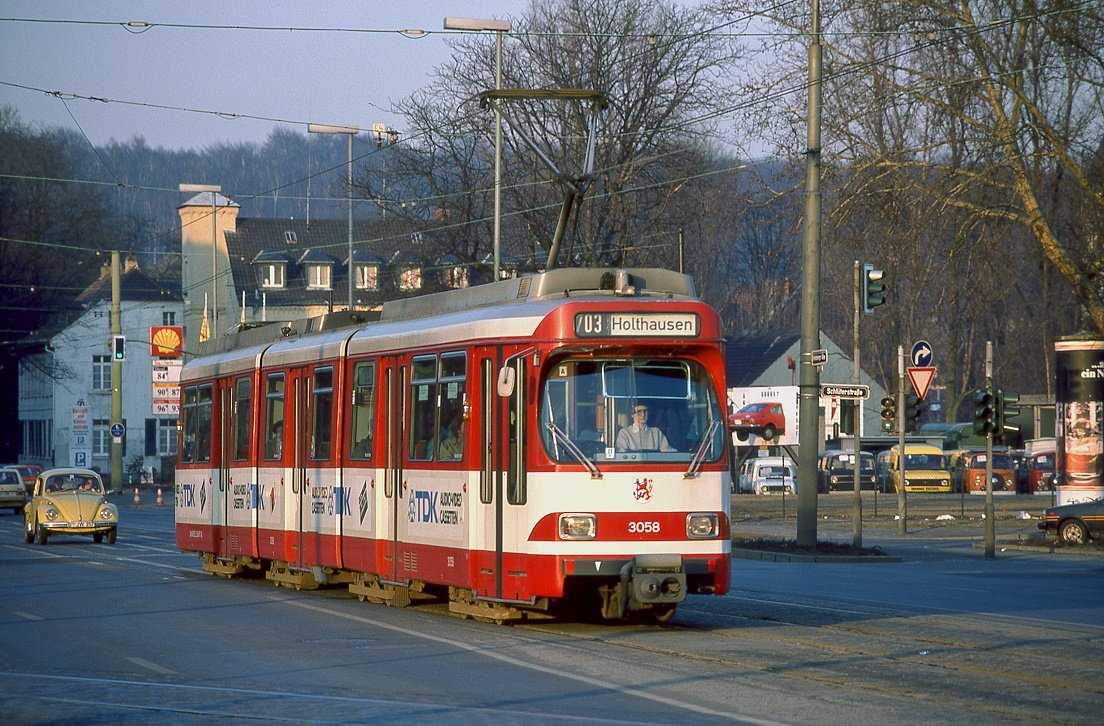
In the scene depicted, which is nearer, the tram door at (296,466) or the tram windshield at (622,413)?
the tram windshield at (622,413)

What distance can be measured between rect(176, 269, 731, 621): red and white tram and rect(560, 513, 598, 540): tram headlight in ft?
0.06

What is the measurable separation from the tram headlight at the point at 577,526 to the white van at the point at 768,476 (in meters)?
47.3

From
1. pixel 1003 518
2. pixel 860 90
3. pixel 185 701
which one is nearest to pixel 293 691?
pixel 185 701

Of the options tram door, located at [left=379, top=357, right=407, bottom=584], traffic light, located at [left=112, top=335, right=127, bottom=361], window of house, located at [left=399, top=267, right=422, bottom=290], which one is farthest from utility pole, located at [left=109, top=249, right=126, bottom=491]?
tram door, located at [left=379, top=357, right=407, bottom=584]

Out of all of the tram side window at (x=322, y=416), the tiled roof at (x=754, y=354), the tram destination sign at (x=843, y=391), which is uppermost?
the tiled roof at (x=754, y=354)

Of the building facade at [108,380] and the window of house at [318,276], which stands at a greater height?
the window of house at [318,276]

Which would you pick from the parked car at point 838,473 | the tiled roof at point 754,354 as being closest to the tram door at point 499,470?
the parked car at point 838,473

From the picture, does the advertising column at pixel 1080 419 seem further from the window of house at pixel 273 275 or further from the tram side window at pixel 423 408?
the window of house at pixel 273 275

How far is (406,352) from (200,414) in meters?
8.46

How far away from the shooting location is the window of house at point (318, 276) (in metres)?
95.1

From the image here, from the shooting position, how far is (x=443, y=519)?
16.7m

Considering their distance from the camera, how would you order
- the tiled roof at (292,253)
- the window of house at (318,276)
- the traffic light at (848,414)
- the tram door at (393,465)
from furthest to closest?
1. the window of house at (318,276)
2. the tiled roof at (292,253)
3. the traffic light at (848,414)
4. the tram door at (393,465)

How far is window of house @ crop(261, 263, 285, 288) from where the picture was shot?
9406cm

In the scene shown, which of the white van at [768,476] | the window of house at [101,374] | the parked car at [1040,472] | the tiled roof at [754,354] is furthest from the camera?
the window of house at [101,374]
